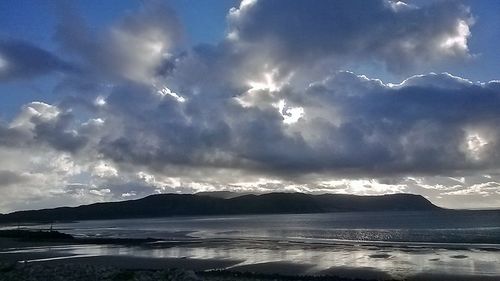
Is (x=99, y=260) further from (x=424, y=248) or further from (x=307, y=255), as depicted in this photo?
(x=424, y=248)

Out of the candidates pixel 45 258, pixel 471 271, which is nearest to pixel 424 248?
pixel 471 271

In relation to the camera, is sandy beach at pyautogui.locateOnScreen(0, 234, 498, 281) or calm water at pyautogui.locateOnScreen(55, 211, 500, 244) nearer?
sandy beach at pyautogui.locateOnScreen(0, 234, 498, 281)

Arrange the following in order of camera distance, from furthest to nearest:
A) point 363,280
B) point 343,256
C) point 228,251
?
point 228,251 → point 343,256 → point 363,280

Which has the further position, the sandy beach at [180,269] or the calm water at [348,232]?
the calm water at [348,232]

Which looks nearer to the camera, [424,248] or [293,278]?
[293,278]

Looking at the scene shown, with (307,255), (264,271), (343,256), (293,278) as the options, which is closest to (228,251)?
(307,255)

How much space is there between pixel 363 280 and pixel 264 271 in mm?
7870

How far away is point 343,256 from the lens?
49562 mm

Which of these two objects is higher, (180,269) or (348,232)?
(348,232)

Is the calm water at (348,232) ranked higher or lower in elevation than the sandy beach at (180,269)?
higher

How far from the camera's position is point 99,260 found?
157 ft

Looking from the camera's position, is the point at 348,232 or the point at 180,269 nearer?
the point at 180,269

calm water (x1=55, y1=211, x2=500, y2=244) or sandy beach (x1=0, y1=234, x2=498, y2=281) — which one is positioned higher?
calm water (x1=55, y1=211, x2=500, y2=244)

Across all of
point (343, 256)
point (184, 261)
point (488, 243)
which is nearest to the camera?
point (184, 261)
